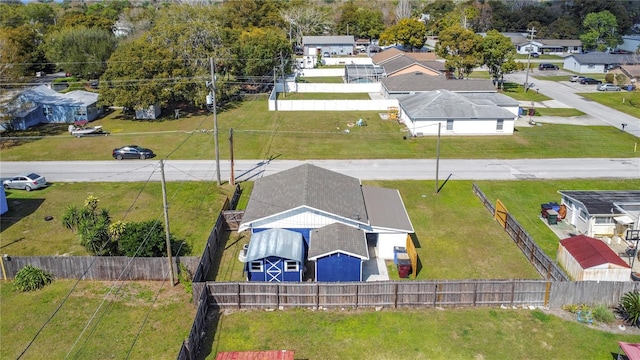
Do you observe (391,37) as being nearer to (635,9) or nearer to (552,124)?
(552,124)

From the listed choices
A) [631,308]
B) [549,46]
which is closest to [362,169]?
[631,308]

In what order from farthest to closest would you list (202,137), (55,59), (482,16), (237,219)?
(482,16)
(55,59)
(202,137)
(237,219)

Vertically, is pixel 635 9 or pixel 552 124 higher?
pixel 635 9

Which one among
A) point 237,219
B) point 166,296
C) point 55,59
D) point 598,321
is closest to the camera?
point 598,321

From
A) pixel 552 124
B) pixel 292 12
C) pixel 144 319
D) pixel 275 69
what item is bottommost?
pixel 144 319

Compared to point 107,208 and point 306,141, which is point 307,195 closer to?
point 107,208

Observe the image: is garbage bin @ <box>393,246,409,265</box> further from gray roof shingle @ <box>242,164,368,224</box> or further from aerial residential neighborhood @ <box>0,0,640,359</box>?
gray roof shingle @ <box>242,164,368,224</box>

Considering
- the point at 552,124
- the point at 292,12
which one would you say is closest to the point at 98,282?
the point at 552,124

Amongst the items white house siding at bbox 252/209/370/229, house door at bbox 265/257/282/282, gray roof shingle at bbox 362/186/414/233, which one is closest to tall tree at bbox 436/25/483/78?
gray roof shingle at bbox 362/186/414/233
